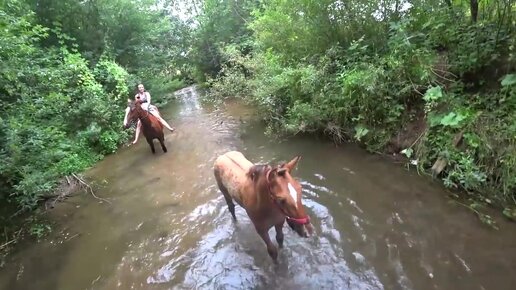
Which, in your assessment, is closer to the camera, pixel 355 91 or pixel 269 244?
pixel 269 244

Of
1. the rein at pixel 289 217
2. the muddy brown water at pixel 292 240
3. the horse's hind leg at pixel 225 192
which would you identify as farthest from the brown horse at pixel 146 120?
the rein at pixel 289 217

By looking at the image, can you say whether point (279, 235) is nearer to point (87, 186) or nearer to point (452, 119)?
point (452, 119)

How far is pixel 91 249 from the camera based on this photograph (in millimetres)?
5371

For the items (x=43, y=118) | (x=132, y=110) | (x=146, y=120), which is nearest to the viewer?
(x=43, y=118)

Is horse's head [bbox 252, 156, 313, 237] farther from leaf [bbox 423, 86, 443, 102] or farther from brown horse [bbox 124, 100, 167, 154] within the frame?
brown horse [bbox 124, 100, 167, 154]

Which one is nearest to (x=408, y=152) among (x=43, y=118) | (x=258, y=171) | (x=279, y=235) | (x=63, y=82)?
(x=279, y=235)

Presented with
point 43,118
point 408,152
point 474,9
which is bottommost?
point 408,152

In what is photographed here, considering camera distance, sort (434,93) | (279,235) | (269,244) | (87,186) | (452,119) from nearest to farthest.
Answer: (269,244) < (279,235) < (452,119) < (434,93) < (87,186)

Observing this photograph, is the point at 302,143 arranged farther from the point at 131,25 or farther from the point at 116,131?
the point at 131,25

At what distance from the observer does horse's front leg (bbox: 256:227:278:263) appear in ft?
13.0

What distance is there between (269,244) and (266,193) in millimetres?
810

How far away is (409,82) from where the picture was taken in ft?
21.1

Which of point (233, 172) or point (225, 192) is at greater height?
point (233, 172)

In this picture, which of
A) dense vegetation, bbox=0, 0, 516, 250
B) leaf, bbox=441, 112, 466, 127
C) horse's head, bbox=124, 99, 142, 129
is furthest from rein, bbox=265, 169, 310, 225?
horse's head, bbox=124, 99, 142, 129
